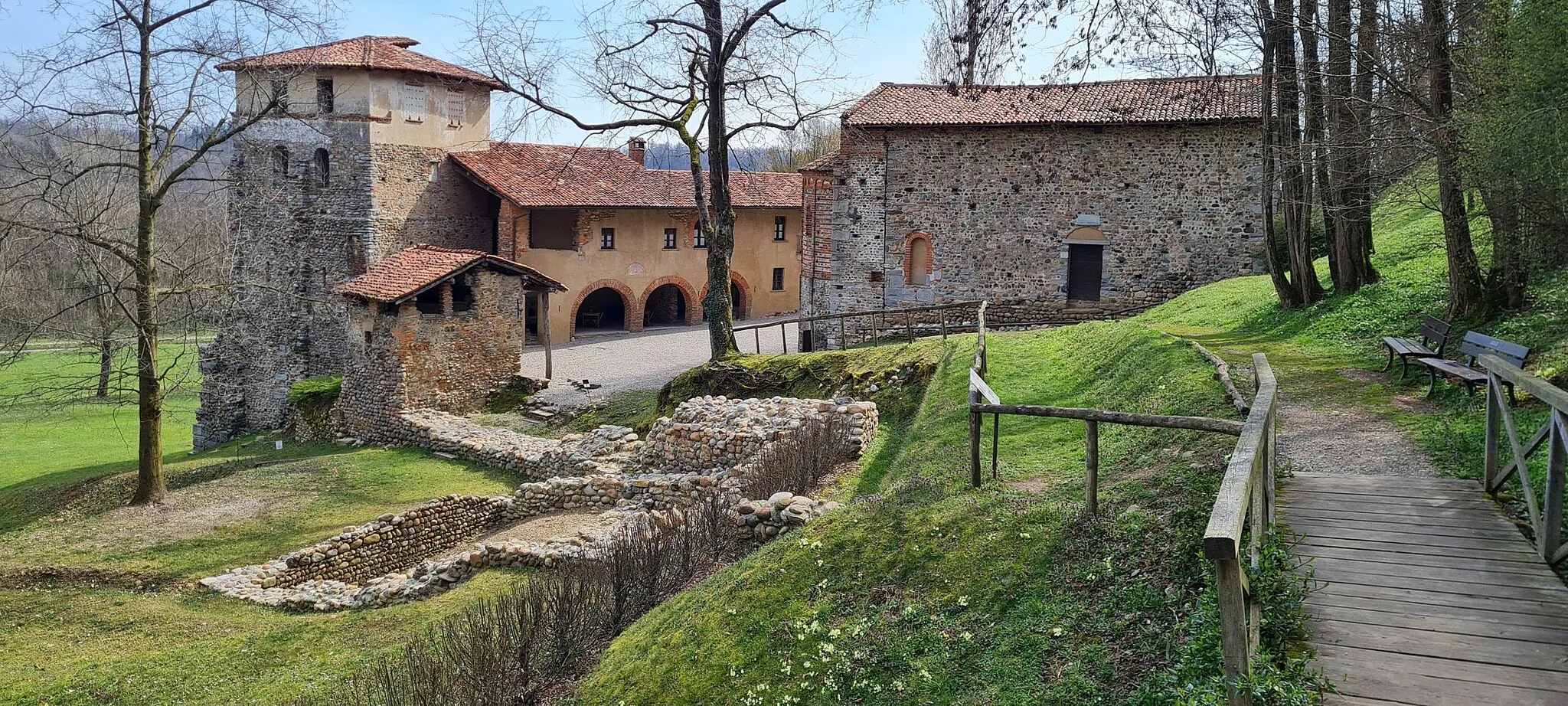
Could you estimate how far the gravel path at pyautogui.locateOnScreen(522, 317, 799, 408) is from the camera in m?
24.8

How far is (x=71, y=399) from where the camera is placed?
53.5 ft

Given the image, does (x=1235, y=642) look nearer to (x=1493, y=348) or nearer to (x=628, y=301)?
(x=1493, y=348)

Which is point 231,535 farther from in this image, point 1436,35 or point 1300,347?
point 1436,35

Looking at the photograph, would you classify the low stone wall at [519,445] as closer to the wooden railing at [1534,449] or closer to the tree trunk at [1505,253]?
the tree trunk at [1505,253]

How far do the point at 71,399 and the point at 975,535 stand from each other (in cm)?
1564

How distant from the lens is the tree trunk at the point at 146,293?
1609 centimetres

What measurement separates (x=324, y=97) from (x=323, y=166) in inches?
77.9

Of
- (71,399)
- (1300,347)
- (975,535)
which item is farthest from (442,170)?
(975,535)

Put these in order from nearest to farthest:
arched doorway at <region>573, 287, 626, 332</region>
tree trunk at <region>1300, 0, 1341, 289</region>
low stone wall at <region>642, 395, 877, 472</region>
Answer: low stone wall at <region>642, 395, 877, 472</region> → tree trunk at <region>1300, 0, 1341, 289</region> → arched doorway at <region>573, 287, 626, 332</region>

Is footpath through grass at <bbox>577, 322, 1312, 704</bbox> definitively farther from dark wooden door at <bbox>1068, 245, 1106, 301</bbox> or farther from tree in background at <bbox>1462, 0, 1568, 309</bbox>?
dark wooden door at <bbox>1068, 245, 1106, 301</bbox>

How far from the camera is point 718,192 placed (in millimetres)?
20953

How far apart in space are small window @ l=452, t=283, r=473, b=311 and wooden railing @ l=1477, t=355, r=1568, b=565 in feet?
67.5

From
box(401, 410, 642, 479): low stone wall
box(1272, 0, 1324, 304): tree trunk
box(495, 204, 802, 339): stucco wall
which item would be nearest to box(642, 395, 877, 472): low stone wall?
box(401, 410, 642, 479): low stone wall

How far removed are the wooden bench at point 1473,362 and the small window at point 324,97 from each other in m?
28.5
